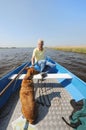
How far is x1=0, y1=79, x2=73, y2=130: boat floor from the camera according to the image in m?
3.49

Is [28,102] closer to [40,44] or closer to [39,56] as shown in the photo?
[40,44]

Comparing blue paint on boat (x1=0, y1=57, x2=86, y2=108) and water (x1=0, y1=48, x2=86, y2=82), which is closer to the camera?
blue paint on boat (x1=0, y1=57, x2=86, y2=108)

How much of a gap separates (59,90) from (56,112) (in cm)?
163

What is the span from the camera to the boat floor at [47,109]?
3.49 metres

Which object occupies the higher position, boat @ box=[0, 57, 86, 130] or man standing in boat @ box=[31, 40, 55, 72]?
man standing in boat @ box=[31, 40, 55, 72]

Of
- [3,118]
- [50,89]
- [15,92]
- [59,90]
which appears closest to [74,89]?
[59,90]

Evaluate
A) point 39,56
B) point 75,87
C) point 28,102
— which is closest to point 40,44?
point 39,56

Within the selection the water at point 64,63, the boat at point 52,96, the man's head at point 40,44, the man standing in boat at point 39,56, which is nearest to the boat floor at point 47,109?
the boat at point 52,96

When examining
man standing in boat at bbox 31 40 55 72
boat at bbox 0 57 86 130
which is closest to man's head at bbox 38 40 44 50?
man standing in boat at bbox 31 40 55 72

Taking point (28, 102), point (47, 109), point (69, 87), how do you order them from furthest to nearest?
point (69, 87) < point (47, 109) < point (28, 102)

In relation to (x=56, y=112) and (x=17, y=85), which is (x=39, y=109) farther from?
(x=17, y=85)

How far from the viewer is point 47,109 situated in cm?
418

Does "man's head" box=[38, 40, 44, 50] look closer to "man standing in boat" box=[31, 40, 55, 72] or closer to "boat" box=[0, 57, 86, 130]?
"man standing in boat" box=[31, 40, 55, 72]

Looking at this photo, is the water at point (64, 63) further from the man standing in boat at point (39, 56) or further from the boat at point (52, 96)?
the boat at point (52, 96)
